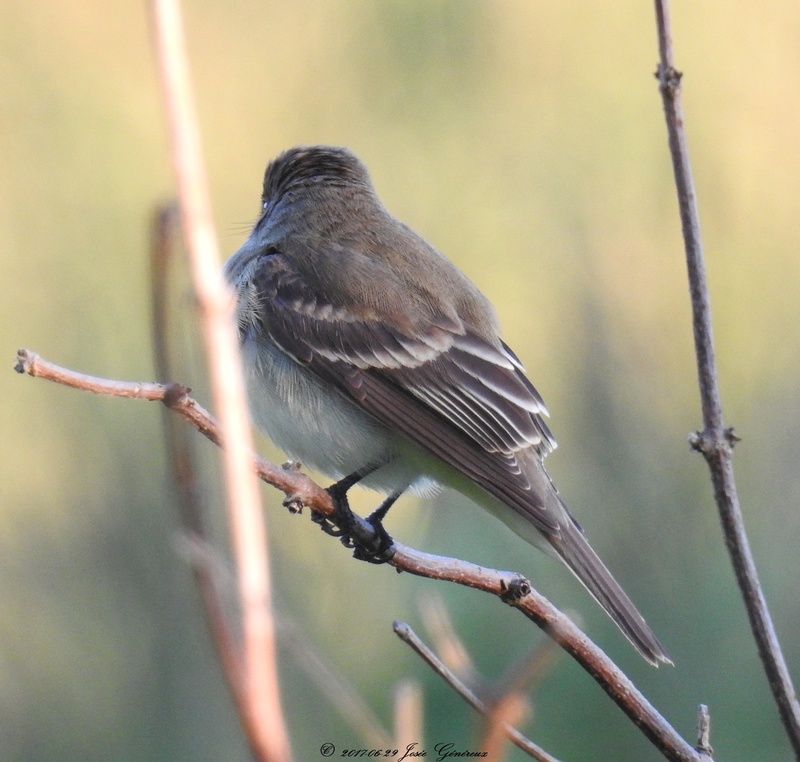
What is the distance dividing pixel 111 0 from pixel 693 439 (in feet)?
21.0

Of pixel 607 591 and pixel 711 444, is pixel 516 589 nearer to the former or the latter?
pixel 711 444

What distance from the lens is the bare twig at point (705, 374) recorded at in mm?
1602

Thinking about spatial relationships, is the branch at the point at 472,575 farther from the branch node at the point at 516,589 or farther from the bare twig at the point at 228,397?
the bare twig at the point at 228,397

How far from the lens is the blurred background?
4062 millimetres

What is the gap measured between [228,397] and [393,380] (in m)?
2.42

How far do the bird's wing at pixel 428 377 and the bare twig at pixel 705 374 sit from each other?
1194mm

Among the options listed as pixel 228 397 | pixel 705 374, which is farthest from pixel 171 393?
pixel 705 374

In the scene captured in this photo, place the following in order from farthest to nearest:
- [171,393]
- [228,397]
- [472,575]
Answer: [472,575] < [171,393] < [228,397]

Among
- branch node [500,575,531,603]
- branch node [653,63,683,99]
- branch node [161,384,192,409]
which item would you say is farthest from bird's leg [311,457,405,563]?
branch node [161,384,192,409]

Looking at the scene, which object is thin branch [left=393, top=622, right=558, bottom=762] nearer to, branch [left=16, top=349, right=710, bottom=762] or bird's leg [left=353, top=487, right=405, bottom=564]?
branch [left=16, top=349, right=710, bottom=762]

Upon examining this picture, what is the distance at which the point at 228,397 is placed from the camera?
0.71 m

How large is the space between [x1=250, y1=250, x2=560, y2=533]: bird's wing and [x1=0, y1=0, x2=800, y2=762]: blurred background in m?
0.26

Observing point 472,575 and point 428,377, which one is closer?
point 472,575

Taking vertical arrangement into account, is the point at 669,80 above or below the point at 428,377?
below
